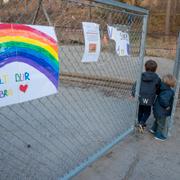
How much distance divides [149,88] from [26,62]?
2.91 m

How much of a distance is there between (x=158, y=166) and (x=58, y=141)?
1430mm

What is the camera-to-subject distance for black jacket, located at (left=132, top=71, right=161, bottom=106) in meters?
5.09

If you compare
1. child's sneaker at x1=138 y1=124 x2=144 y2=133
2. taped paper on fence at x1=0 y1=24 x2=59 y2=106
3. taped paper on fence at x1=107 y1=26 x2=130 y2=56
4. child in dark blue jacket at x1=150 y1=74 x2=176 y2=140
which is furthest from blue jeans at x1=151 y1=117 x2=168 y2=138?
taped paper on fence at x1=0 y1=24 x2=59 y2=106

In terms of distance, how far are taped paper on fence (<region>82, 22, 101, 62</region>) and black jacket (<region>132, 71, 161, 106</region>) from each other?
1782 mm

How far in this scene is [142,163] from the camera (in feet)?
14.0

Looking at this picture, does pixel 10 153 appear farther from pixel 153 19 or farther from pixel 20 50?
pixel 153 19

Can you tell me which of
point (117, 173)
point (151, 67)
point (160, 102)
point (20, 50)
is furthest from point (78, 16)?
point (20, 50)

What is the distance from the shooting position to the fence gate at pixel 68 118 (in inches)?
154

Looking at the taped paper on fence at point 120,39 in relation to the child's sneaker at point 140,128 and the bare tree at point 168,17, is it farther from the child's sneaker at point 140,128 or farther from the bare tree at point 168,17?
the bare tree at point 168,17

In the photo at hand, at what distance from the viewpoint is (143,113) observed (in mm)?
5457

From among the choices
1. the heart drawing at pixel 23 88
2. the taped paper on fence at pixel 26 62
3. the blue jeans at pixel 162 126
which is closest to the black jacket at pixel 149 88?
the blue jeans at pixel 162 126

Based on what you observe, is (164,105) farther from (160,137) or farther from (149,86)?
(160,137)

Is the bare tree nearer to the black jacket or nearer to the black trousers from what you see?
the black trousers

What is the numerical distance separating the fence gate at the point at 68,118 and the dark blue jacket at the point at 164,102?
1.24 feet
